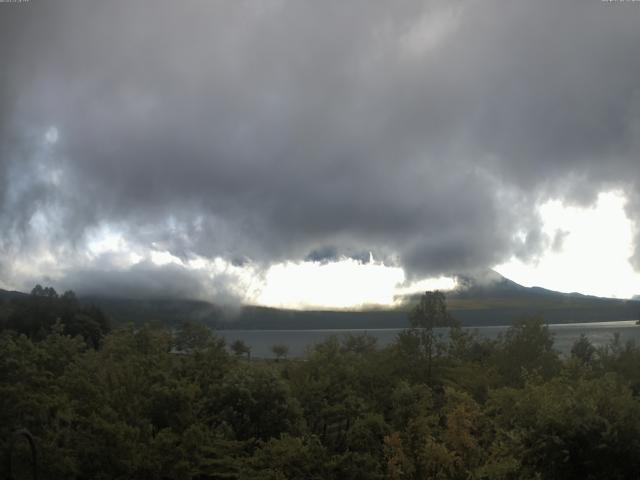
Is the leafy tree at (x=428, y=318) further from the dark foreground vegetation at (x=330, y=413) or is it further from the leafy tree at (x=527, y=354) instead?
the leafy tree at (x=527, y=354)

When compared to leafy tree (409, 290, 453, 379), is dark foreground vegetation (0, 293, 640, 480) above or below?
below

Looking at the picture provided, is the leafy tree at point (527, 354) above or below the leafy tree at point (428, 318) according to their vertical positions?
below

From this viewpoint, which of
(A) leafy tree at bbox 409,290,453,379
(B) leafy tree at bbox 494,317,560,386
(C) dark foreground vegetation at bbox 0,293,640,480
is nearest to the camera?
(C) dark foreground vegetation at bbox 0,293,640,480

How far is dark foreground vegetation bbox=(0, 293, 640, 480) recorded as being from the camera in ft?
74.1

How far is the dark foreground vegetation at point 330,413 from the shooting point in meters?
22.6

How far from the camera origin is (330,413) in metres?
32.1

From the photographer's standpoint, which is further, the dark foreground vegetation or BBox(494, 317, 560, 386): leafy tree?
BBox(494, 317, 560, 386): leafy tree

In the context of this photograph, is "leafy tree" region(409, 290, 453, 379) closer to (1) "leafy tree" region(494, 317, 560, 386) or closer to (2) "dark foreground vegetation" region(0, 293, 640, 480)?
(2) "dark foreground vegetation" region(0, 293, 640, 480)

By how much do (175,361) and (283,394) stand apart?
10.4 m

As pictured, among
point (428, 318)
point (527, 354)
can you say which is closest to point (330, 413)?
point (428, 318)

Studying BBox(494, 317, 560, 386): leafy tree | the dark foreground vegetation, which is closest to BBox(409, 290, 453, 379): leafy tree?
the dark foreground vegetation

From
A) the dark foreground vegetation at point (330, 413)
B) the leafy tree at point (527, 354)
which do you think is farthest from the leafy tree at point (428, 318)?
the leafy tree at point (527, 354)

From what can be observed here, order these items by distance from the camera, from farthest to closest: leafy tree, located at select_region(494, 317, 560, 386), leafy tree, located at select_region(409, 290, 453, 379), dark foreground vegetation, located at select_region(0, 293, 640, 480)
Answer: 1. leafy tree, located at select_region(409, 290, 453, 379)
2. leafy tree, located at select_region(494, 317, 560, 386)
3. dark foreground vegetation, located at select_region(0, 293, 640, 480)

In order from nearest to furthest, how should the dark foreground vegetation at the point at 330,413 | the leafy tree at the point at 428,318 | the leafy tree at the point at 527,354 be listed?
the dark foreground vegetation at the point at 330,413 < the leafy tree at the point at 527,354 < the leafy tree at the point at 428,318
